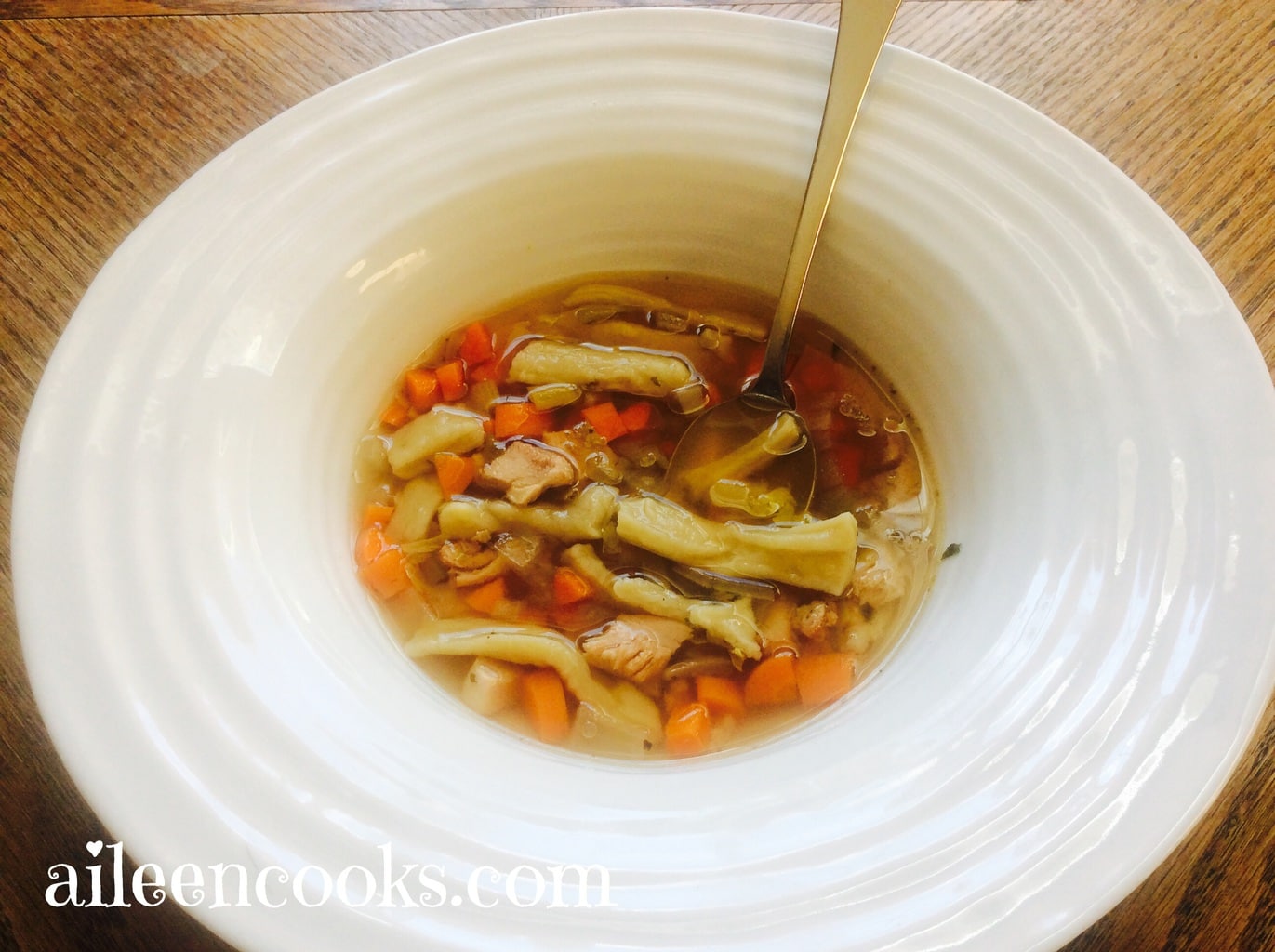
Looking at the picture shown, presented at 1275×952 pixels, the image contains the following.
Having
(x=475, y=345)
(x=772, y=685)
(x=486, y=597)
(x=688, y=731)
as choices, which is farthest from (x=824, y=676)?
(x=475, y=345)

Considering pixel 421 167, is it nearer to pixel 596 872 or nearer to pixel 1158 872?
pixel 596 872

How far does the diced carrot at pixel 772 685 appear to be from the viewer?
1102mm

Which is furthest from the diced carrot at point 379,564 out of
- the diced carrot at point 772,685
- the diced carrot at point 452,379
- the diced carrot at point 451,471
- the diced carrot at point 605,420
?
the diced carrot at point 772,685

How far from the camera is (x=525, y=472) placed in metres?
1.21

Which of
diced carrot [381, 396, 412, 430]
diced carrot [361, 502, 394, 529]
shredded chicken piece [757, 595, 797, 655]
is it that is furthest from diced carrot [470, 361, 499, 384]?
shredded chicken piece [757, 595, 797, 655]

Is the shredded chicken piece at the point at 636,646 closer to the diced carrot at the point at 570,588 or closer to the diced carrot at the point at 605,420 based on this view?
the diced carrot at the point at 570,588

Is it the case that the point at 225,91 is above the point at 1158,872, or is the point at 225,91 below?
above

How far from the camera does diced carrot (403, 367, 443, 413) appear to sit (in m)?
1.21

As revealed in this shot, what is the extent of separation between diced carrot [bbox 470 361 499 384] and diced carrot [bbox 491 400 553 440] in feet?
0.14

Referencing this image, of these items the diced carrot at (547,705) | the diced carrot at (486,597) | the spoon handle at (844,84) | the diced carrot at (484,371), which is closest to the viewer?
the spoon handle at (844,84)

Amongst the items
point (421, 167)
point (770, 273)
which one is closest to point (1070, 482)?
point (770, 273)

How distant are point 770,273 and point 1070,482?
52 cm

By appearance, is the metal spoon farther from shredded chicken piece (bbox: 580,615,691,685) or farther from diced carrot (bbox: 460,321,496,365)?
diced carrot (bbox: 460,321,496,365)

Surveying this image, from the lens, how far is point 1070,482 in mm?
863
